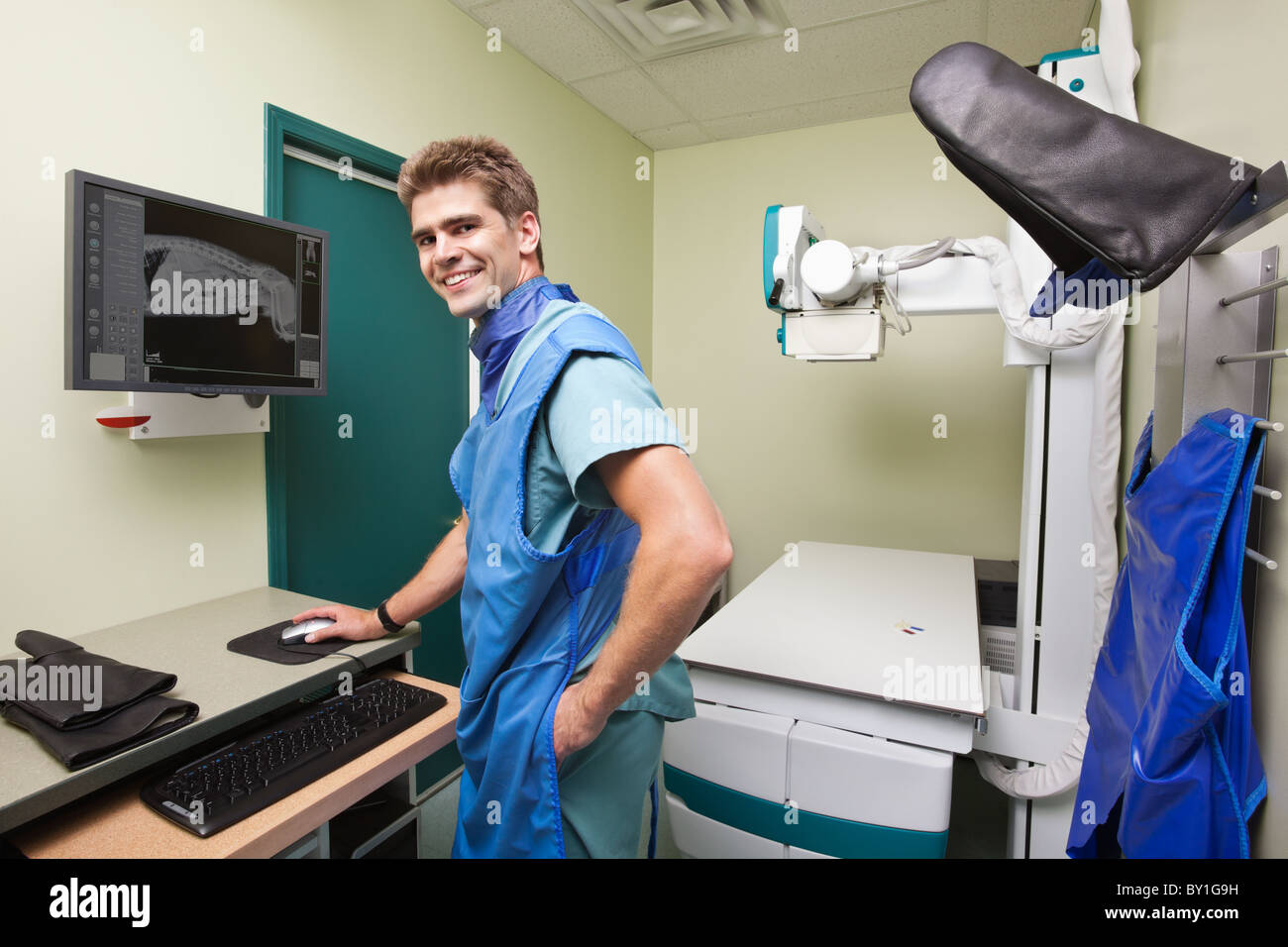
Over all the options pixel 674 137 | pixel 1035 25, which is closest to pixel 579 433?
pixel 1035 25

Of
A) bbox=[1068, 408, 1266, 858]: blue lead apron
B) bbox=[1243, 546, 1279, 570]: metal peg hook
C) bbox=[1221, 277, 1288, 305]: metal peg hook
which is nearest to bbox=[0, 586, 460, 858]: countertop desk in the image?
bbox=[1068, 408, 1266, 858]: blue lead apron

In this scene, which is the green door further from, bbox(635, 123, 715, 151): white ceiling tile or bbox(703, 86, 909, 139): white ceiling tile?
bbox(703, 86, 909, 139): white ceiling tile

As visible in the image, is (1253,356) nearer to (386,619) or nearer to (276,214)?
(386,619)

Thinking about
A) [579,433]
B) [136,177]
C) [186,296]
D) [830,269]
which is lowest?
Answer: [579,433]

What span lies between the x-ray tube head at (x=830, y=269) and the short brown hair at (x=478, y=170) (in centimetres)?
74

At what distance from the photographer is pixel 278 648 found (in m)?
1.34

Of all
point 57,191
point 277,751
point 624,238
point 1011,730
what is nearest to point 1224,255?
point 1011,730

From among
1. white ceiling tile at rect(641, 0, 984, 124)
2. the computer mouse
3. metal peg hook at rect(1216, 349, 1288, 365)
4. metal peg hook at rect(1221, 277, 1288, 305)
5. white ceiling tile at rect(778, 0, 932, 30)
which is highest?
white ceiling tile at rect(641, 0, 984, 124)

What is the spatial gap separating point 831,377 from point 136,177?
9.24 ft

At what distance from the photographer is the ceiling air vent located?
7.94 feet

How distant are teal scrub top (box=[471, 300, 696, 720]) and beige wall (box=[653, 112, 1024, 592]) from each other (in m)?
2.61

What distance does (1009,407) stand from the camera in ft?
10.3

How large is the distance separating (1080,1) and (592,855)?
9.91 ft
